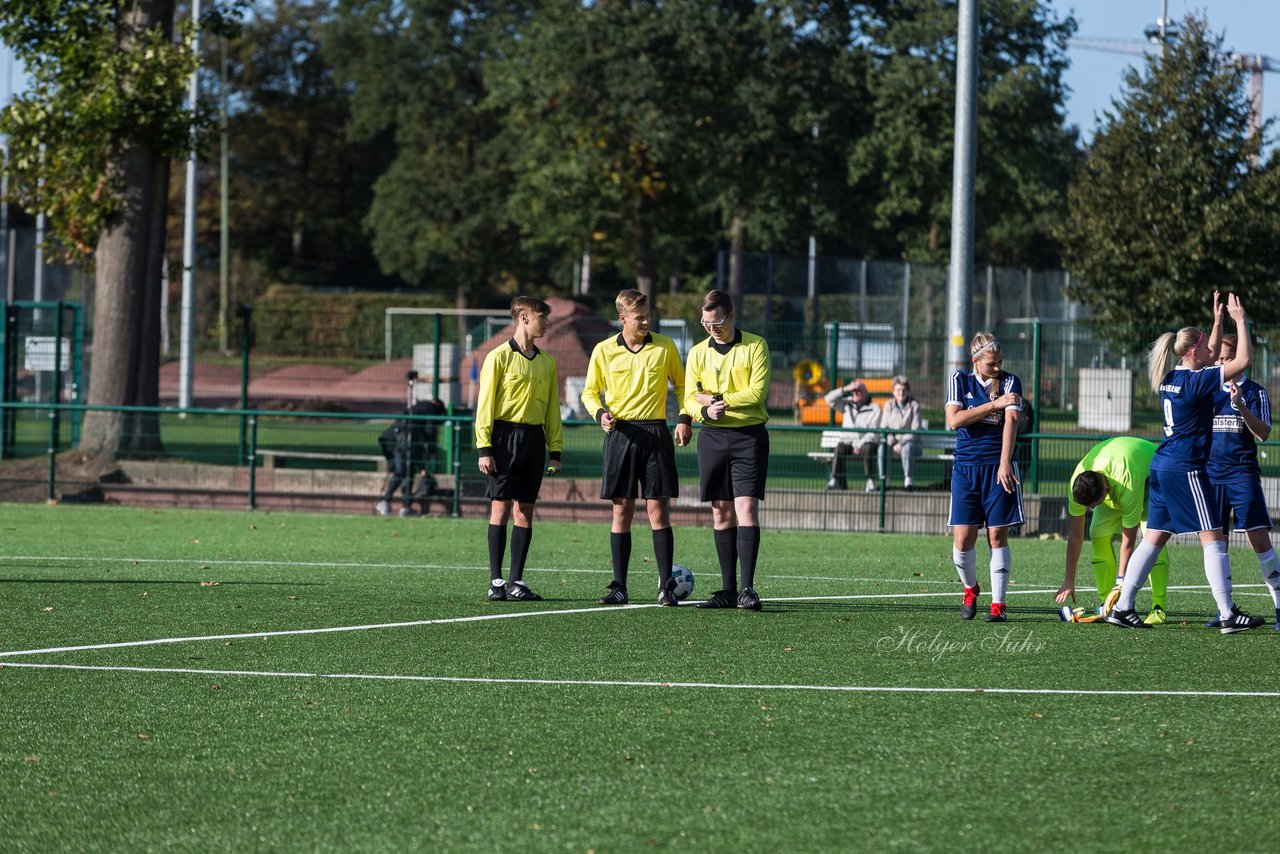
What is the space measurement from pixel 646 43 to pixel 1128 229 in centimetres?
1835

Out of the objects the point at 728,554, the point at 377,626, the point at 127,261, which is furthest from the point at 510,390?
the point at 127,261

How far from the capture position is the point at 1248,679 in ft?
24.5

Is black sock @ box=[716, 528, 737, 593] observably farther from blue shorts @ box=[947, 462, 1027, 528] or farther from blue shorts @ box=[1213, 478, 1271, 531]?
blue shorts @ box=[1213, 478, 1271, 531]

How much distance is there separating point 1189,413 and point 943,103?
37.0 meters

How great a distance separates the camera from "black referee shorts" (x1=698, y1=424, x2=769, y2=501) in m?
9.65

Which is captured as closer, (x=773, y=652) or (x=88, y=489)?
(x=773, y=652)

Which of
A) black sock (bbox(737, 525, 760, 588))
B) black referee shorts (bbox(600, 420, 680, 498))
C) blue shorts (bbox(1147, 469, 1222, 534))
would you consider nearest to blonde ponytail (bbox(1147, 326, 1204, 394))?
blue shorts (bbox(1147, 469, 1222, 534))

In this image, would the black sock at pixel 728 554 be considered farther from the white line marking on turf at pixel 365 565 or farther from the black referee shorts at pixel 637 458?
the white line marking on turf at pixel 365 565

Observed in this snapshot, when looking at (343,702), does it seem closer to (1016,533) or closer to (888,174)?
(1016,533)

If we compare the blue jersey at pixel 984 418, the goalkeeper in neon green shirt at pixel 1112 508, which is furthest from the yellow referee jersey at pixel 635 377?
the goalkeeper in neon green shirt at pixel 1112 508

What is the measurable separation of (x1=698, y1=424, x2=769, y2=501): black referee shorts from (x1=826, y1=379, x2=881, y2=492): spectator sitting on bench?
7.73 meters

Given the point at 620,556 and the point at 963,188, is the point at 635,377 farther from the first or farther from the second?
the point at 963,188

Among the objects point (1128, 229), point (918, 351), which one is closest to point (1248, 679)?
point (918, 351)

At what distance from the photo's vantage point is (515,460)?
10211 mm
